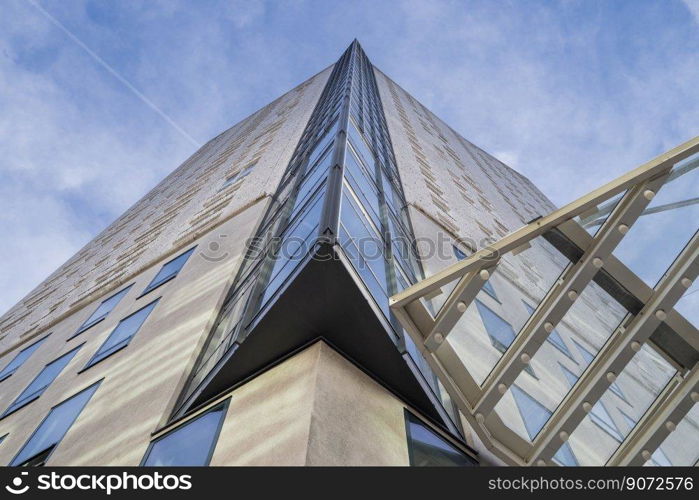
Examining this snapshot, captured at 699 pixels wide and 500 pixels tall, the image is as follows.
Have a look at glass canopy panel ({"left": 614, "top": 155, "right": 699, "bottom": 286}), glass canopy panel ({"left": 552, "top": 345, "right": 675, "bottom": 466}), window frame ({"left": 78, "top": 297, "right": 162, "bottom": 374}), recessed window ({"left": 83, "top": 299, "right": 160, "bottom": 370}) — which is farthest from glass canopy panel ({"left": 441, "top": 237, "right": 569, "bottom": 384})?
recessed window ({"left": 83, "top": 299, "right": 160, "bottom": 370})

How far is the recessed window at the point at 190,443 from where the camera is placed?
22.7ft

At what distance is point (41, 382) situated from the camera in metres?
14.0

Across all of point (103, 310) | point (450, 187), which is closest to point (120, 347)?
point (103, 310)

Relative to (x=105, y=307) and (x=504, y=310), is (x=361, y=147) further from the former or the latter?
(x=105, y=307)

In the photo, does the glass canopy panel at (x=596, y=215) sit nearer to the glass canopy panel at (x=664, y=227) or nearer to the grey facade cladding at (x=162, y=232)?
the glass canopy panel at (x=664, y=227)

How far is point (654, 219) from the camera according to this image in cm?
614

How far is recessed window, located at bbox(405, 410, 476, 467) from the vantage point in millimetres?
6922

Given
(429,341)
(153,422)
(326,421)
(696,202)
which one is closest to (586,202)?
(696,202)

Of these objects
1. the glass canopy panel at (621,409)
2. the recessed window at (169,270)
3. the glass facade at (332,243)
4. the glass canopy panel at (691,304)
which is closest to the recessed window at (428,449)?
the glass facade at (332,243)

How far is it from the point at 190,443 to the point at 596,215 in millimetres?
5771

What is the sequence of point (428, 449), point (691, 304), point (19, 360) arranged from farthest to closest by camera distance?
point (19, 360), point (428, 449), point (691, 304)
